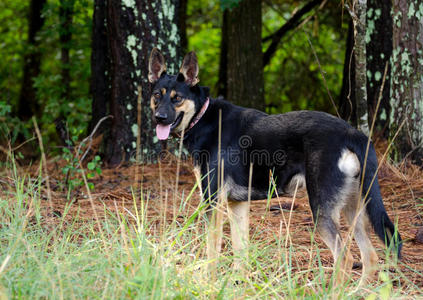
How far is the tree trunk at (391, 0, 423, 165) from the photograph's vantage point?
554 cm

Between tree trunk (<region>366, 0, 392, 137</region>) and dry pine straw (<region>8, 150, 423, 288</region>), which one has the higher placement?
tree trunk (<region>366, 0, 392, 137</region>)

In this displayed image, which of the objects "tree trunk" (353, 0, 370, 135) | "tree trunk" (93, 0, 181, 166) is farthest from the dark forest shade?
"tree trunk" (93, 0, 181, 166)

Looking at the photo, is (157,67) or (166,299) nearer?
(166,299)

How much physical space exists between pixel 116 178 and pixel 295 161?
2.92 metres

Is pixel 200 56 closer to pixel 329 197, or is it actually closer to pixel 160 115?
pixel 160 115

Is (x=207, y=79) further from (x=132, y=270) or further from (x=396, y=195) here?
→ (x=132, y=270)

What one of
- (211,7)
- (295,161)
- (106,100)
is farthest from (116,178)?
(211,7)

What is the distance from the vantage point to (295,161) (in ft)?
11.8

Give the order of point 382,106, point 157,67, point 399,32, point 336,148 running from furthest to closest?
point 382,106, point 399,32, point 157,67, point 336,148

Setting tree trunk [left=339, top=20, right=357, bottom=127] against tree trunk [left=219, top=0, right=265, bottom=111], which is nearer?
tree trunk [left=339, top=20, right=357, bottom=127]

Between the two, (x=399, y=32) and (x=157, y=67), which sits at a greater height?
(x=399, y=32)

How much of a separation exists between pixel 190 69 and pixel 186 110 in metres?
0.35

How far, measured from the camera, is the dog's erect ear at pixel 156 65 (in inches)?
172

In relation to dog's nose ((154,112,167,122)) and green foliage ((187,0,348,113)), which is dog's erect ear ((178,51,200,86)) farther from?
green foliage ((187,0,348,113))
